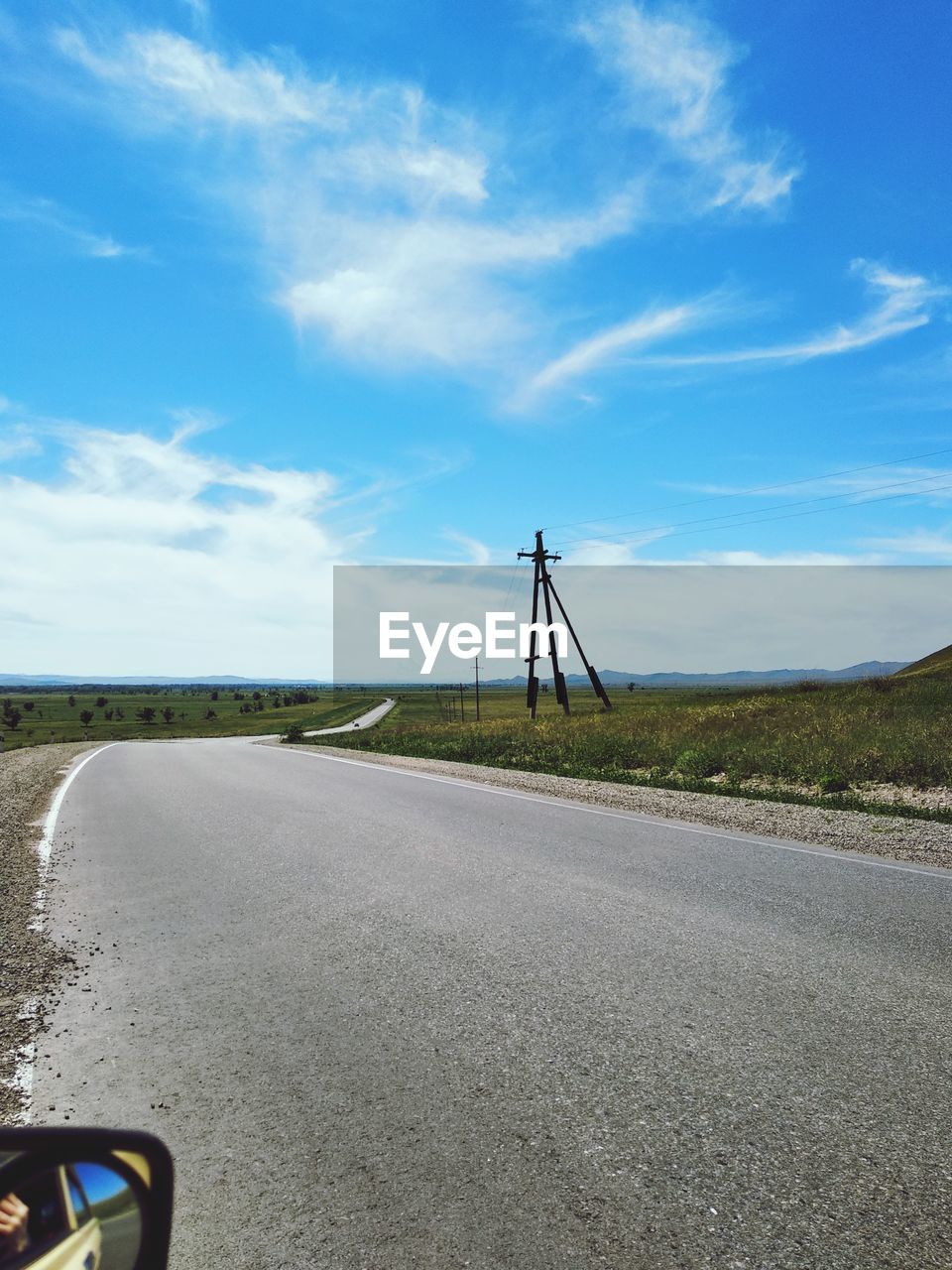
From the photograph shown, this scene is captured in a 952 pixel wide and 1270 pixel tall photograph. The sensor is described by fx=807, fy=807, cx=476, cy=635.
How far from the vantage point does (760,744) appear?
19.5 meters

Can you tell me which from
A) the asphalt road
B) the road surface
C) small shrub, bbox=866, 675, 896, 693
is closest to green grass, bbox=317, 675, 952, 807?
small shrub, bbox=866, 675, 896, 693

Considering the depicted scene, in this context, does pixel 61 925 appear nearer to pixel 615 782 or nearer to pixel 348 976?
pixel 348 976

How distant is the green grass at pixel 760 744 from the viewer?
49.3 ft

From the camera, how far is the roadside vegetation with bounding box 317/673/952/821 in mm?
14531

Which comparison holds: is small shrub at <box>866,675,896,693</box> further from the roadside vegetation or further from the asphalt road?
the asphalt road

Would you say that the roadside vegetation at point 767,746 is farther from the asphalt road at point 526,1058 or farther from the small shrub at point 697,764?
the asphalt road at point 526,1058

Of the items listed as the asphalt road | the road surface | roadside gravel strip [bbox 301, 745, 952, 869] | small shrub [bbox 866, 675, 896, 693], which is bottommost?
the road surface

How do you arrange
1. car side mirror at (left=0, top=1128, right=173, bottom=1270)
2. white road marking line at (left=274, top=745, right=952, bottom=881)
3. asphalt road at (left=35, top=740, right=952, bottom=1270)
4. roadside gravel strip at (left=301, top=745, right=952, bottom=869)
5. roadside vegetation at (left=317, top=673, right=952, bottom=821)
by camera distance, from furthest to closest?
roadside vegetation at (left=317, top=673, right=952, bottom=821) → roadside gravel strip at (left=301, top=745, right=952, bottom=869) → white road marking line at (left=274, top=745, right=952, bottom=881) → asphalt road at (left=35, top=740, right=952, bottom=1270) → car side mirror at (left=0, top=1128, right=173, bottom=1270)

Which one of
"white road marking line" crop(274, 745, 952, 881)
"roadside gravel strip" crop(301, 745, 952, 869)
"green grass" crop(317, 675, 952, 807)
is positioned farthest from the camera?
"green grass" crop(317, 675, 952, 807)

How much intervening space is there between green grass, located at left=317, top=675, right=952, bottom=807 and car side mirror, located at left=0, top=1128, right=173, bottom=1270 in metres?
12.9

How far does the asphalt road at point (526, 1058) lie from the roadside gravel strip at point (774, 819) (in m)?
1.40

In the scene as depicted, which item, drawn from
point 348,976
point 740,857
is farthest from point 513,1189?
point 740,857

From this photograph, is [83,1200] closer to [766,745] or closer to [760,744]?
[766,745]

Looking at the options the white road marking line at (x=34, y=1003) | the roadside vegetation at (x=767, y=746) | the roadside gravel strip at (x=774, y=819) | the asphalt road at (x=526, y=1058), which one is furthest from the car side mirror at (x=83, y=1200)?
the roadside vegetation at (x=767, y=746)
